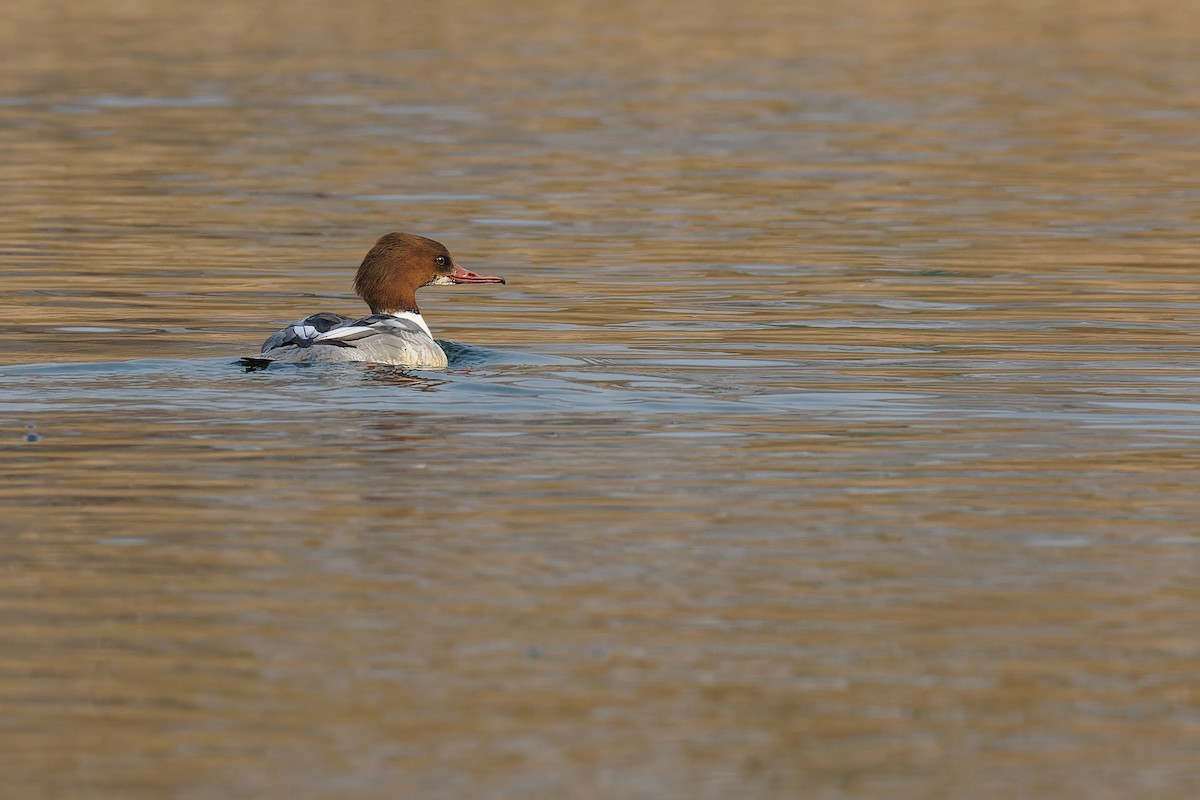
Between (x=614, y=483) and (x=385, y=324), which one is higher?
(x=385, y=324)

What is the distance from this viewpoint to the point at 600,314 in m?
15.4

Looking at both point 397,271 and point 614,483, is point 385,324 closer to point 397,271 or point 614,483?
point 397,271

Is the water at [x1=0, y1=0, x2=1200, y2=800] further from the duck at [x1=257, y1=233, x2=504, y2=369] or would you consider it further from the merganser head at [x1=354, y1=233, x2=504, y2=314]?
the merganser head at [x1=354, y1=233, x2=504, y2=314]

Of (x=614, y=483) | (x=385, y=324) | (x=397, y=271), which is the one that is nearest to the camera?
(x=614, y=483)

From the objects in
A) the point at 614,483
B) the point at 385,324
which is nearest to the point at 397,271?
the point at 385,324

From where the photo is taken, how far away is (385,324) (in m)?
13.1

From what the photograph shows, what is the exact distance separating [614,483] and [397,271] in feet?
17.0

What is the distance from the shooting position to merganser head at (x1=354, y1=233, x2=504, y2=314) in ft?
47.2

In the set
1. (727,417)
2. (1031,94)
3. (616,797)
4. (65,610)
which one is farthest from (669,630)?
(1031,94)

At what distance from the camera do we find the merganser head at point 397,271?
566 inches

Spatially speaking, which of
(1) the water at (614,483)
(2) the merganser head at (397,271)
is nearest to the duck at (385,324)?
(2) the merganser head at (397,271)

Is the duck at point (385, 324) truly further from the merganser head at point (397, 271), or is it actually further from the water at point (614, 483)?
the water at point (614, 483)

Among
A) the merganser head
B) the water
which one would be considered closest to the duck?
the merganser head

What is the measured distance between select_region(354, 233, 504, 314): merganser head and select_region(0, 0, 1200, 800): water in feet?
2.01
